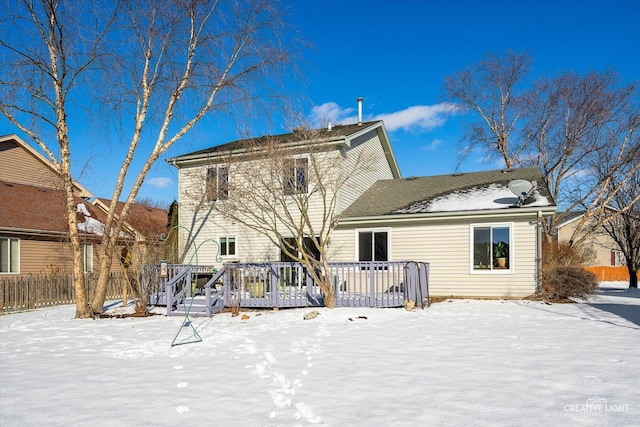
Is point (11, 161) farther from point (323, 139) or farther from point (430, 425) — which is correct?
point (430, 425)

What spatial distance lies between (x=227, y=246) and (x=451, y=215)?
321 inches

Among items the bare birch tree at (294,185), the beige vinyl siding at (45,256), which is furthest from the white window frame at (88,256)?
the bare birch tree at (294,185)

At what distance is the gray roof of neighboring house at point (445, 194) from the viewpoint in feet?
47.9

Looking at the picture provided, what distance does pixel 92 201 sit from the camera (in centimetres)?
2464

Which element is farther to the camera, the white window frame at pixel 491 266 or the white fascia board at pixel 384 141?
the white fascia board at pixel 384 141

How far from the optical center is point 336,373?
20.0 feet

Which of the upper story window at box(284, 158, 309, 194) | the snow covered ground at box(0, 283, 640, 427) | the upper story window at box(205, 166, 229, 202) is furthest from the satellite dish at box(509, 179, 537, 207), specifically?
the upper story window at box(205, 166, 229, 202)

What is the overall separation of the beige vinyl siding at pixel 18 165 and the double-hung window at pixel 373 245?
14346 mm

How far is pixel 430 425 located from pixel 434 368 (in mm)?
2001

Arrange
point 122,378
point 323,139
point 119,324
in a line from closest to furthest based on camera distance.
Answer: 1. point 122,378
2. point 119,324
3. point 323,139

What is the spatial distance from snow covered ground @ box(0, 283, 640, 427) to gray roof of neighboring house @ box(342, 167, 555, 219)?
190 inches

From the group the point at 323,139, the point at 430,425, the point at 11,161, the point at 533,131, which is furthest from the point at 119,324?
the point at 533,131

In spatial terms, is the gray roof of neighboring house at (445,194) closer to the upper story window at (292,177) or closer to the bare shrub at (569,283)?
the bare shrub at (569,283)

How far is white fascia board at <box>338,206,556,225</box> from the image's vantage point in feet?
43.6
